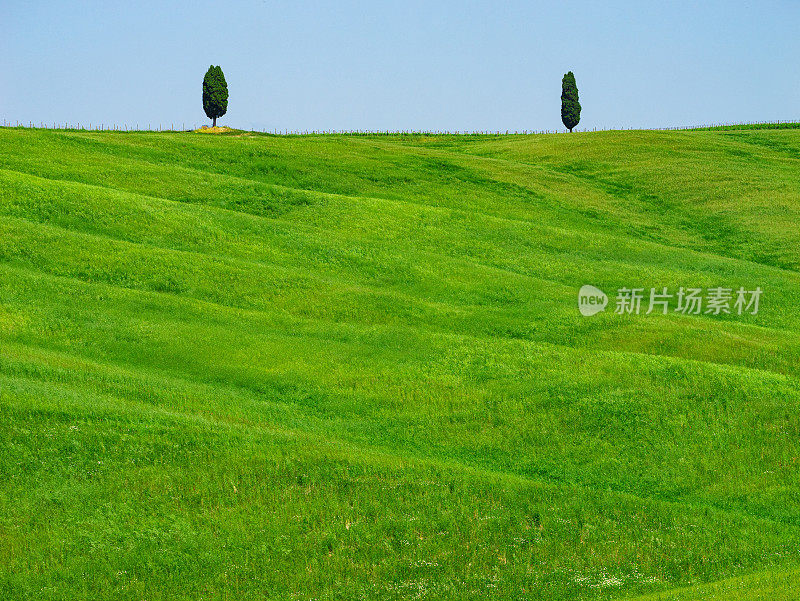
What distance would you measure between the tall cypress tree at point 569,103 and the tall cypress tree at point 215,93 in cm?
4715

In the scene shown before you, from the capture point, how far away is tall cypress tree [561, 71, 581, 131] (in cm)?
11469

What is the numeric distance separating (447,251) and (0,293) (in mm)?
22976

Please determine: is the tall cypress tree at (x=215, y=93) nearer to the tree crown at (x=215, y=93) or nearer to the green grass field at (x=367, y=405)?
the tree crown at (x=215, y=93)

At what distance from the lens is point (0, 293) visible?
32594 millimetres

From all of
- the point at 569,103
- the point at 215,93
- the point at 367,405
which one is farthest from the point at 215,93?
the point at 367,405

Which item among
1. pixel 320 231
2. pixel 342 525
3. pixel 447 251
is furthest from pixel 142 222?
pixel 342 525

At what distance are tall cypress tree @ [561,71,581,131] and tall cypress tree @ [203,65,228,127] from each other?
47155mm

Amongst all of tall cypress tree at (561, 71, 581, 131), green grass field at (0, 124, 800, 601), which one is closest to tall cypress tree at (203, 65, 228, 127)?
tall cypress tree at (561, 71, 581, 131)

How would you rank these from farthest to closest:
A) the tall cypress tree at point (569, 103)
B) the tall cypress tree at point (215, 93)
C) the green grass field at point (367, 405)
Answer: the tall cypress tree at point (569, 103) → the tall cypress tree at point (215, 93) → the green grass field at point (367, 405)

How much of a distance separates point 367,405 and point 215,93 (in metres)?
94.1

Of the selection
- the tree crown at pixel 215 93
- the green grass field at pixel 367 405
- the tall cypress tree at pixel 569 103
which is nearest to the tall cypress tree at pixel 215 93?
the tree crown at pixel 215 93

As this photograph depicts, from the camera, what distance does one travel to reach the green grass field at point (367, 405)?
17.2 m

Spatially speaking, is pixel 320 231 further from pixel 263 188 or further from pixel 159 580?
pixel 159 580

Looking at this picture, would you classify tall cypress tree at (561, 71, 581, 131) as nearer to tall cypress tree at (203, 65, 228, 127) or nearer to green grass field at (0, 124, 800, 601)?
tall cypress tree at (203, 65, 228, 127)
